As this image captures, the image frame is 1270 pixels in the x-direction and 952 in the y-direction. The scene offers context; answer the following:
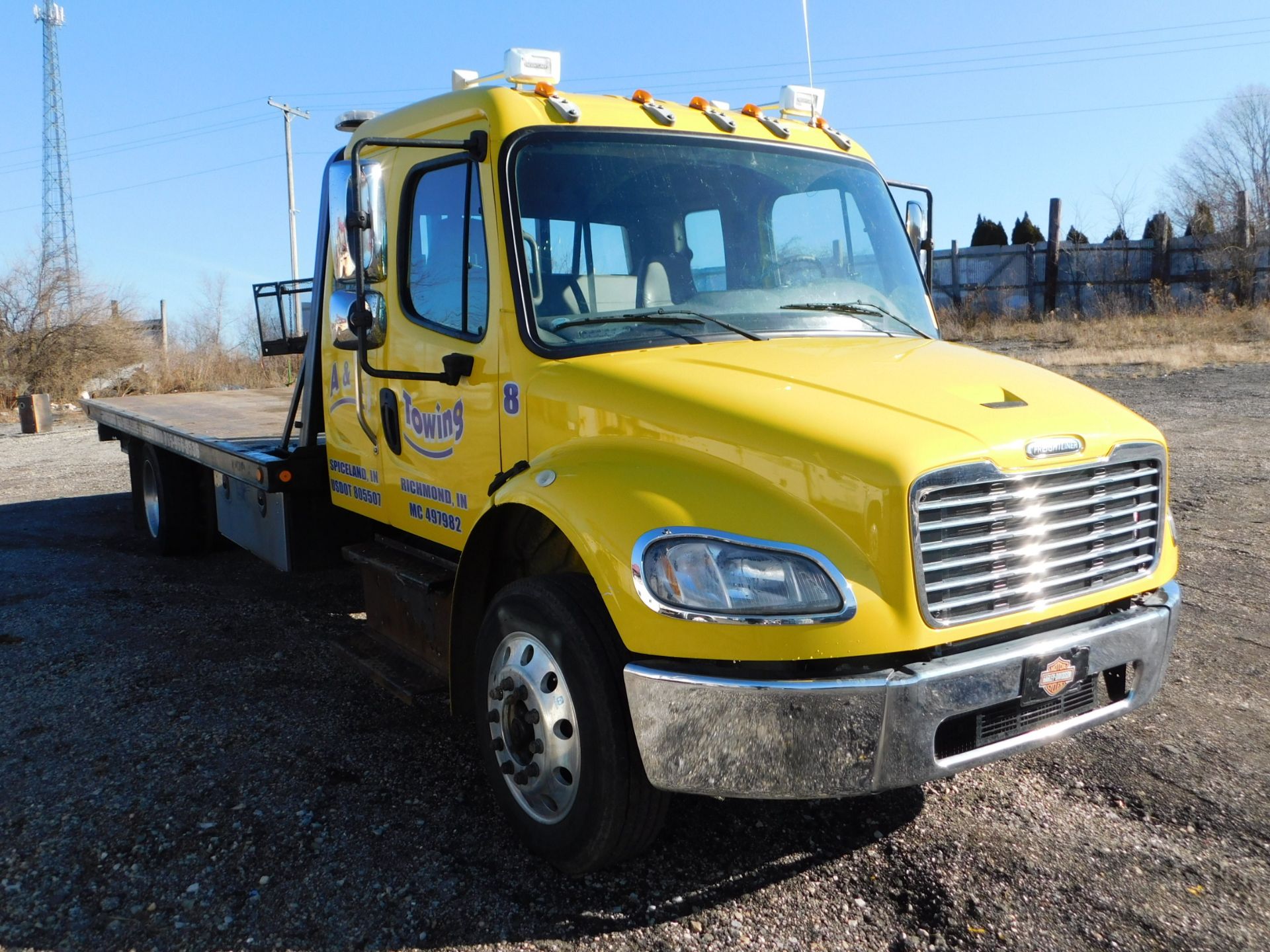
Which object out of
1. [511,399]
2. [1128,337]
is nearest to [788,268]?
[511,399]

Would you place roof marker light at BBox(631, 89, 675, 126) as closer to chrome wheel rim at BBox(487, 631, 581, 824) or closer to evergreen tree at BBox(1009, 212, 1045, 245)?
chrome wheel rim at BBox(487, 631, 581, 824)

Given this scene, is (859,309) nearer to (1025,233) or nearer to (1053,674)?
(1053,674)

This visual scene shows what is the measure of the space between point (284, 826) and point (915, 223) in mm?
3561

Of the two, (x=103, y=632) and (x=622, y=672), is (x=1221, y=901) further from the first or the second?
(x=103, y=632)

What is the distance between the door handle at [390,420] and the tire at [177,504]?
11.3ft

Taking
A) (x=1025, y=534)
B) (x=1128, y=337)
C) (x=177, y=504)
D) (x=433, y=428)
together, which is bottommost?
(x=177, y=504)

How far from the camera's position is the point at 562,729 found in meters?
3.07

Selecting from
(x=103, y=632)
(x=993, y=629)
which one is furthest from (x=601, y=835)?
(x=103, y=632)

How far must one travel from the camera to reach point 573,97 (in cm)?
386

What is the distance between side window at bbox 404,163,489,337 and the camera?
3660 millimetres

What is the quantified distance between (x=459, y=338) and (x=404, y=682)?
53.2 inches

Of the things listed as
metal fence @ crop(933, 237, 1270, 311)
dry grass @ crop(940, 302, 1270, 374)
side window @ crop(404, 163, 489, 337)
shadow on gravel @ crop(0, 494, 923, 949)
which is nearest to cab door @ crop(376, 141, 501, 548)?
side window @ crop(404, 163, 489, 337)

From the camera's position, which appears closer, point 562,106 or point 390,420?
point 562,106

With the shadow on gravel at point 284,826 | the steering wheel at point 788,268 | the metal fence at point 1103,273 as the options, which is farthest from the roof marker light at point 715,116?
the metal fence at point 1103,273
